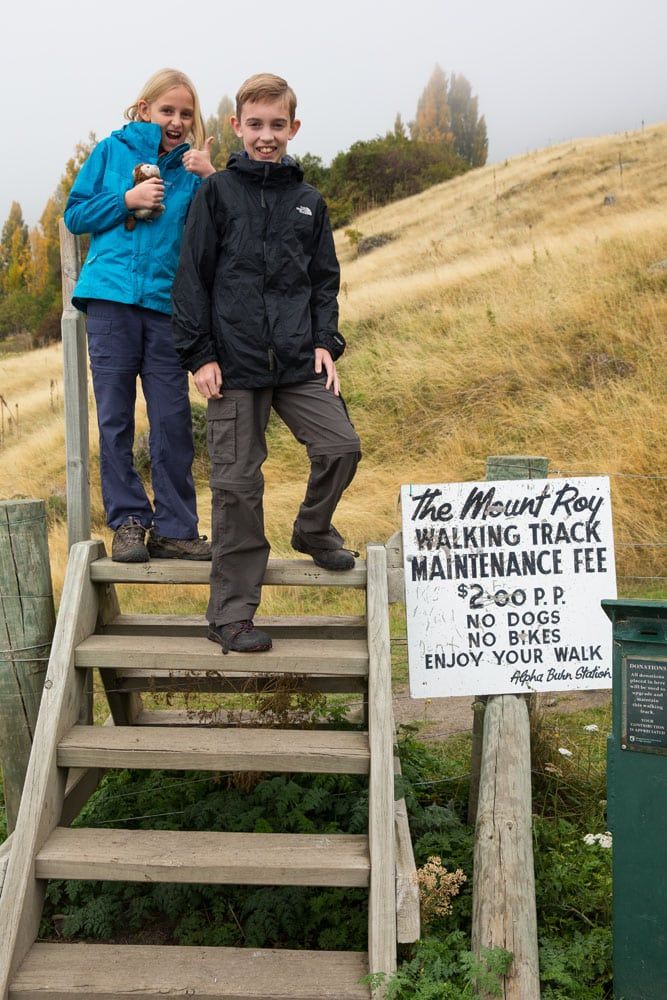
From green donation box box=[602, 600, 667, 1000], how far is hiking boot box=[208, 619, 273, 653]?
137 centimetres

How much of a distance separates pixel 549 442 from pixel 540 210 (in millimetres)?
17281

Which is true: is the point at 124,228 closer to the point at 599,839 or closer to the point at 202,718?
the point at 202,718

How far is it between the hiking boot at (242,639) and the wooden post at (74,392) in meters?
0.85

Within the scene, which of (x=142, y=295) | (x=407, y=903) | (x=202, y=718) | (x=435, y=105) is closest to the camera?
(x=407, y=903)

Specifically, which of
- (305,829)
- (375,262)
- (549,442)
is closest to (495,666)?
(305,829)

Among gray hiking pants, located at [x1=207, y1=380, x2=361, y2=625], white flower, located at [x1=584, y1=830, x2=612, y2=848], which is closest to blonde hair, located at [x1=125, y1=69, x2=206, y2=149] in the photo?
gray hiking pants, located at [x1=207, y1=380, x2=361, y2=625]

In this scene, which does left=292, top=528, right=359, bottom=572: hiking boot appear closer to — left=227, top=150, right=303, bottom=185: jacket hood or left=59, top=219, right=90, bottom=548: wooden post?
left=59, top=219, right=90, bottom=548: wooden post

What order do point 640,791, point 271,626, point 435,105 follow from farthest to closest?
1. point 435,105
2. point 271,626
3. point 640,791

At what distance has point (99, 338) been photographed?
398 cm

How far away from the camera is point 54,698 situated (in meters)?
3.55

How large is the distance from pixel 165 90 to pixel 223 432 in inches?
58.8

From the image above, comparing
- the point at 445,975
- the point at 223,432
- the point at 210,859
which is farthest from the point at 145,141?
the point at 445,975

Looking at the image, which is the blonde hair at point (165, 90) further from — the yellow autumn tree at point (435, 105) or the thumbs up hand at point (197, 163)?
the yellow autumn tree at point (435, 105)

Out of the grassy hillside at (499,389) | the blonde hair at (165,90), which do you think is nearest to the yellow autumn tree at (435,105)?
the grassy hillside at (499,389)
